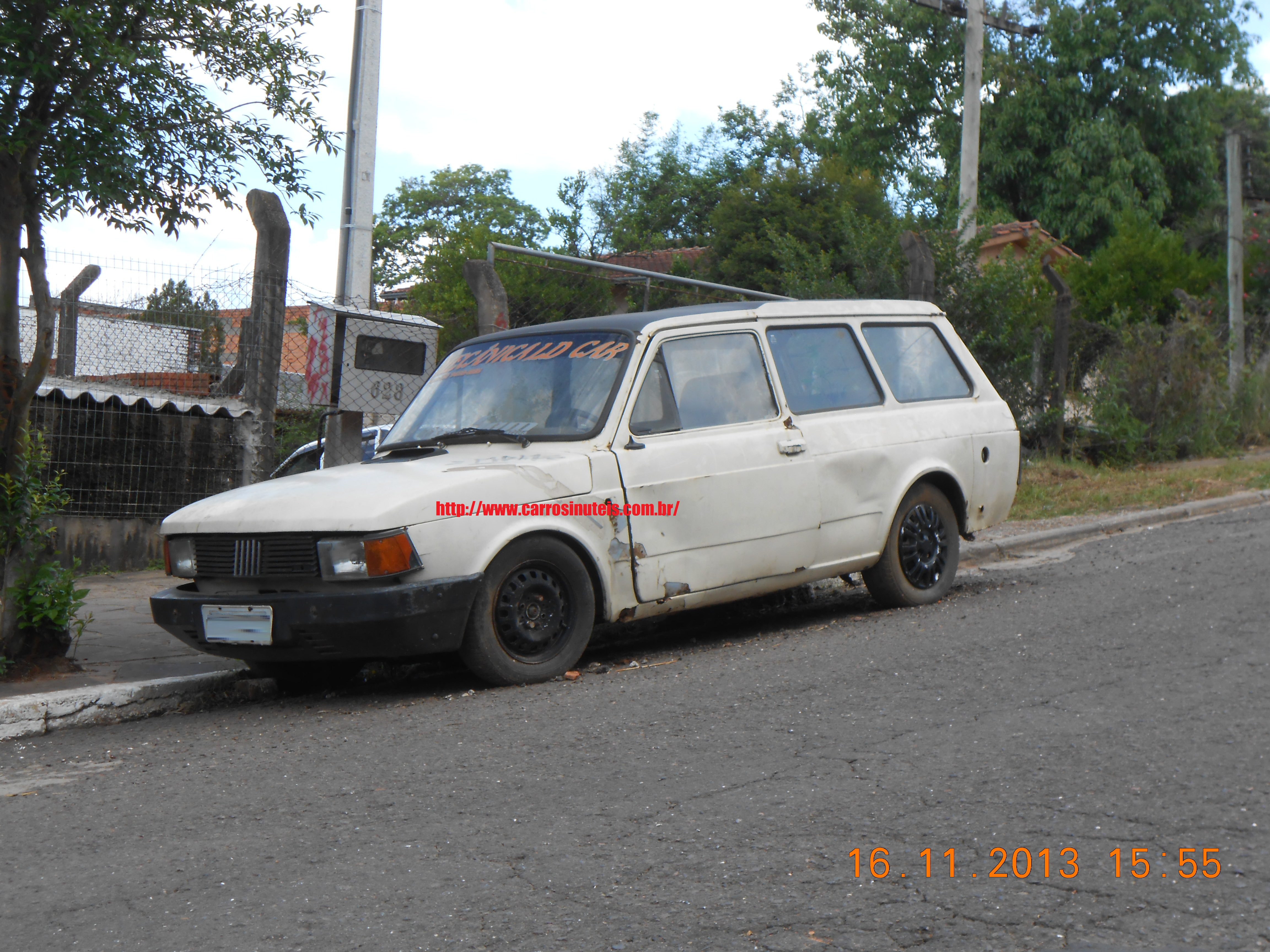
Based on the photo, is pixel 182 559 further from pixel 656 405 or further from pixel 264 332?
pixel 264 332

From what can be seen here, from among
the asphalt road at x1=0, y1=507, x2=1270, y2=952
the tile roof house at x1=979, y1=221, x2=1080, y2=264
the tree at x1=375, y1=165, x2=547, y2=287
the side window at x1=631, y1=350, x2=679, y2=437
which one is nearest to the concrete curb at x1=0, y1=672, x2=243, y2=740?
the asphalt road at x1=0, y1=507, x2=1270, y2=952

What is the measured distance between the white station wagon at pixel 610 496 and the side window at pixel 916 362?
0.02 metres

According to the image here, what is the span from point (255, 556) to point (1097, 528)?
733 centimetres

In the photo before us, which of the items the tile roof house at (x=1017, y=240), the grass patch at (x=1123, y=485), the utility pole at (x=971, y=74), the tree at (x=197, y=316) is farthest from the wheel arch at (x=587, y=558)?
the tile roof house at (x=1017, y=240)

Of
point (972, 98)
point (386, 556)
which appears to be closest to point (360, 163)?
point (386, 556)

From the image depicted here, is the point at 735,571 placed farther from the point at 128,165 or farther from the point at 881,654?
the point at 128,165

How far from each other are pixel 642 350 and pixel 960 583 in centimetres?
316

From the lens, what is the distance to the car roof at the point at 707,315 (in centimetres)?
643

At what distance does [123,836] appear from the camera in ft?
12.1

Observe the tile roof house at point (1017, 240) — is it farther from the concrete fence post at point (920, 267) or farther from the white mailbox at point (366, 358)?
the white mailbox at point (366, 358)

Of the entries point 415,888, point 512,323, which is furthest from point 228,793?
point 512,323

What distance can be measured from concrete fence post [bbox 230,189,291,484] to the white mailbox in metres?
1.12
